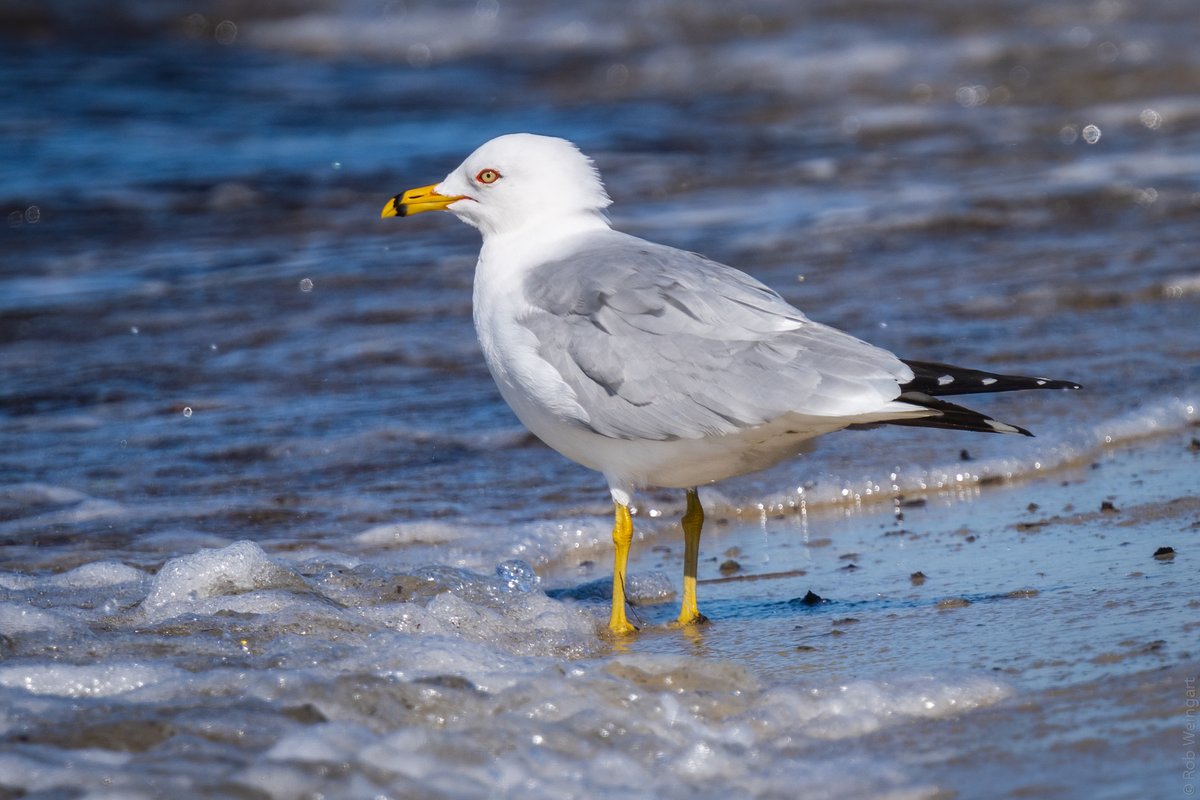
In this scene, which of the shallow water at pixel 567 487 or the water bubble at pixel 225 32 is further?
the water bubble at pixel 225 32

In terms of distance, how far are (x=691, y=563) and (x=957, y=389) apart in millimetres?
968

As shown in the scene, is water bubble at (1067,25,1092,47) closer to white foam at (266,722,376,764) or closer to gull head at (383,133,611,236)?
gull head at (383,133,611,236)

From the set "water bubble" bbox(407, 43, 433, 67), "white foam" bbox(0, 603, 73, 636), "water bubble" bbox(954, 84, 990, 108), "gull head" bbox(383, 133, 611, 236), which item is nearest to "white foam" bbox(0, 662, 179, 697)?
"white foam" bbox(0, 603, 73, 636)

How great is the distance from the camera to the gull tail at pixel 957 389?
384cm

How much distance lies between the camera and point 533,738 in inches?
127

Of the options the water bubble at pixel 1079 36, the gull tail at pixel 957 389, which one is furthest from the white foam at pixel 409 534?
the water bubble at pixel 1079 36

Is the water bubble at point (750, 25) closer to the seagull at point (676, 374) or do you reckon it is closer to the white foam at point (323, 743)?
the seagull at point (676, 374)

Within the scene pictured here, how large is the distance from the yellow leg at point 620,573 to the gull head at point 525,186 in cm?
92

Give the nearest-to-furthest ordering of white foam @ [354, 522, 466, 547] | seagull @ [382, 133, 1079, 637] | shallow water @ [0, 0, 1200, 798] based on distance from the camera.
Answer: shallow water @ [0, 0, 1200, 798] → seagull @ [382, 133, 1079, 637] → white foam @ [354, 522, 466, 547]

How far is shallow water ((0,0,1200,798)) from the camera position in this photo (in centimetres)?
326

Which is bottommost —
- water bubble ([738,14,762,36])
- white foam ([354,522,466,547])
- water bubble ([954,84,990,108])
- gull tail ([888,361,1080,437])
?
white foam ([354,522,466,547])

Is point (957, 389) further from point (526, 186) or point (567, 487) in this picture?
point (567, 487)

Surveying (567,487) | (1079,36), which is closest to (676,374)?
(567,487)

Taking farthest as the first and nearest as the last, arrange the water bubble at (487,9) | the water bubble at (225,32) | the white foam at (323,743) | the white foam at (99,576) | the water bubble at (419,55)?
the water bubble at (487,9), the water bubble at (225,32), the water bubble at (419,55), the white foam at (99,576), the white foam at (323,743)
